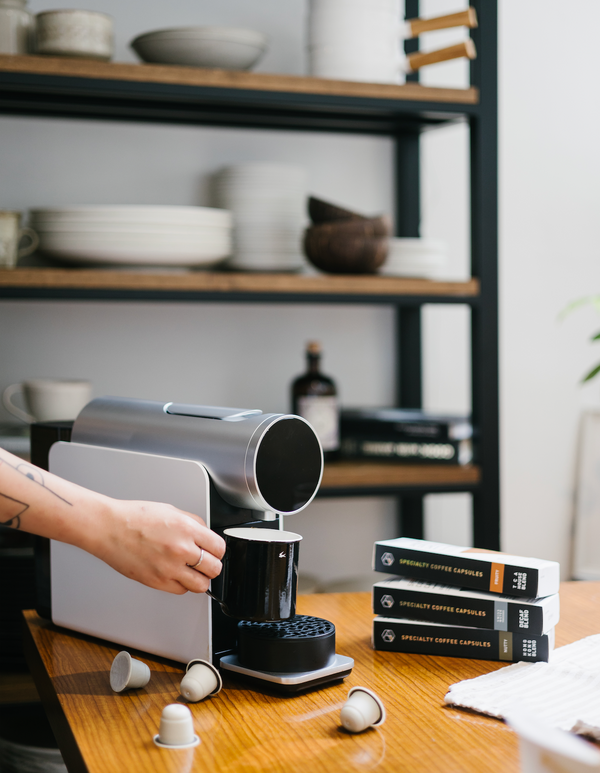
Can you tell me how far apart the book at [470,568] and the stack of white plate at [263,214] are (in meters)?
0.97

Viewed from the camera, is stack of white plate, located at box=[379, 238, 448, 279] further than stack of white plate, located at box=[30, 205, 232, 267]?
Yes

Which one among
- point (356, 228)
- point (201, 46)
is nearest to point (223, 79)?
point (201, 46)

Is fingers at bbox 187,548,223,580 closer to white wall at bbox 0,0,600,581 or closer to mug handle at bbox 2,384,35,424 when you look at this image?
mug handle at bbox 2,384,35,424

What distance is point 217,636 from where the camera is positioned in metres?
0.96

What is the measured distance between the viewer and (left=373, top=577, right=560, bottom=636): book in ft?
3.16

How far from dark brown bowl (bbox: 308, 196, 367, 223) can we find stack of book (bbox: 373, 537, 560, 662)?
101cm

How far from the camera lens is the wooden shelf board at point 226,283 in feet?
5.61

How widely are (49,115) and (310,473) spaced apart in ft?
4.58

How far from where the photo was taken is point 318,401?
6.47ft

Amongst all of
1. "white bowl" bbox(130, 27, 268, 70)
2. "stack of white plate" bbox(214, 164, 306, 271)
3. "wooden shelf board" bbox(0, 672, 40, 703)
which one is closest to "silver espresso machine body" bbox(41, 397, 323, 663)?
"wooden shelf board" bbox(0, 672, 40, 703)

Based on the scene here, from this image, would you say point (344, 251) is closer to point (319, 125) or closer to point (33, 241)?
point (319, 125)

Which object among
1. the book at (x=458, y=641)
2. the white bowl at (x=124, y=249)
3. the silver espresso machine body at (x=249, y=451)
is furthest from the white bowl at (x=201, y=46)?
the book at (x=458, y=641)

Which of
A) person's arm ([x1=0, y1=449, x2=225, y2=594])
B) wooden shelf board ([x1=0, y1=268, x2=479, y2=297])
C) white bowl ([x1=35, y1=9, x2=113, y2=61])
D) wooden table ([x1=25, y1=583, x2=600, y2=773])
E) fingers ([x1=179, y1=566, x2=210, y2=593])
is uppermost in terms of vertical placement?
white bowl ([x1=35, y1=9, x2=113, y2=61])

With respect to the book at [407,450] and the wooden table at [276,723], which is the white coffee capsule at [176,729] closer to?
the wooden table at [276,723]
